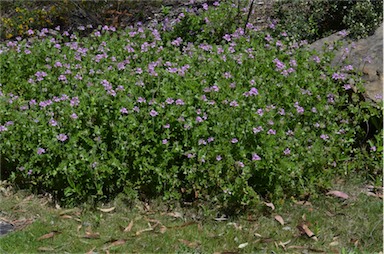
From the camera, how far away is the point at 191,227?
14.1ft

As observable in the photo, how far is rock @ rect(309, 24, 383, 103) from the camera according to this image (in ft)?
18.3

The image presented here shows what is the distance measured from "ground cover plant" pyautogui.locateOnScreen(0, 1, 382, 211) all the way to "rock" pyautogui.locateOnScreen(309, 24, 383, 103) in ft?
0.56

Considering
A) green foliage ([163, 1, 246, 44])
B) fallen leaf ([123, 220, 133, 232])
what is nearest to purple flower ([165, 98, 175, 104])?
fallen leaf ([123, 220, 133, 232])

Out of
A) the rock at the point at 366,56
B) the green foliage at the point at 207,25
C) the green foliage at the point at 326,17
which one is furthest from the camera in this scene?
the green foliage at the point at 207,25

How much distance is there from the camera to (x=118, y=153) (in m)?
4.50

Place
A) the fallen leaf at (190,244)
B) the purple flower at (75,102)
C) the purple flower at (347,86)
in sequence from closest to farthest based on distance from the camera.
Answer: the fallen leaf at (190,244) → the purple flower at (75,102) → the purple flower at (347,86)

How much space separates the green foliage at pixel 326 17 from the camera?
659cm

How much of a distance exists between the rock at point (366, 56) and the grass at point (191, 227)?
1.29 metres

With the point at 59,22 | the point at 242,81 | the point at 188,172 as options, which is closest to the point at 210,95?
the point at 242,81

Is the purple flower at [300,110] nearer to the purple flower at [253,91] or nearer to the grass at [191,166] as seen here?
the grass at [191,166]

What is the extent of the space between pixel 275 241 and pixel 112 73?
7.87 feet

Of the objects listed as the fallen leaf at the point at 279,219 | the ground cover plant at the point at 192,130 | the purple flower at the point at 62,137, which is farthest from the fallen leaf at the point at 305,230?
the purple flower at the point at 62,137

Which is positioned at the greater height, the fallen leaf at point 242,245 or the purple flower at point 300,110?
the purple flower at point 300,110

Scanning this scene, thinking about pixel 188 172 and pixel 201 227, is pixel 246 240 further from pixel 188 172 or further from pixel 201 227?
pixel 188 172
